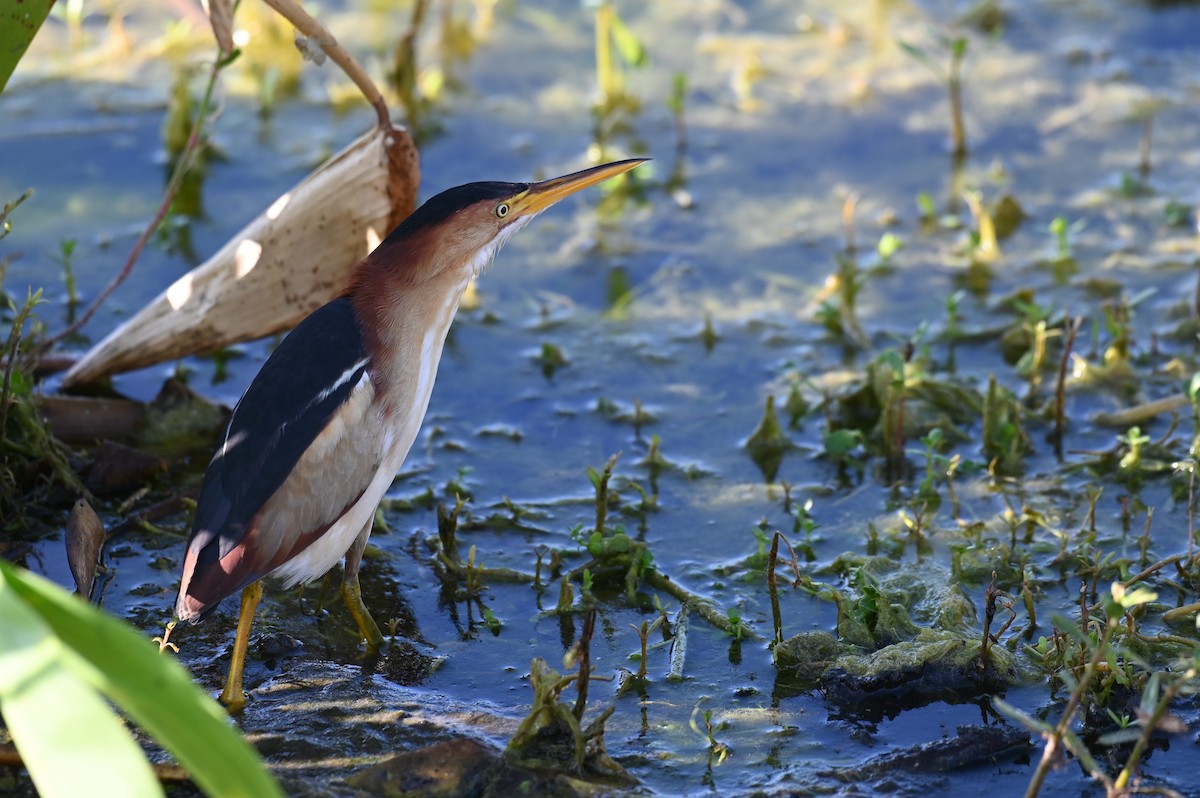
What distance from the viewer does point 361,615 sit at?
3.47 meters

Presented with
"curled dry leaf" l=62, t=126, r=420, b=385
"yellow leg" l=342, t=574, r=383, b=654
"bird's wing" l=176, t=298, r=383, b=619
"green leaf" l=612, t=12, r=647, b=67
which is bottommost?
"yellow leg" l=342, t=574, r=383, b=654

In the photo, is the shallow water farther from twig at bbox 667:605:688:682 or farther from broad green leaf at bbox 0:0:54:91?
broad green leaf at bbox 0:0:54:91

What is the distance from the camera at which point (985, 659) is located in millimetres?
3166

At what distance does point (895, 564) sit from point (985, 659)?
0.62m

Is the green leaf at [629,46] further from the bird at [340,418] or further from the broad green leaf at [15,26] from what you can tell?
the broad green leaf at [15,26]

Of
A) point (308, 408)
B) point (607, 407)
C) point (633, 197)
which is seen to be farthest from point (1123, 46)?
point (308, 408)

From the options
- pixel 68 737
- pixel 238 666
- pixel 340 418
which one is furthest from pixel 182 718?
pixel 340 418

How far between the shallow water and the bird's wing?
1.15 feet

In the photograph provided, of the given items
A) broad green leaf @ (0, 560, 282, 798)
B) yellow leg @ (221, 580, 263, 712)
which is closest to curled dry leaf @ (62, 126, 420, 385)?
yellow leg @ (221, 580, 263, 712)

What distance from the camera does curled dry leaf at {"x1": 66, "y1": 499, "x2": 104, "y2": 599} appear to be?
3.44 meters

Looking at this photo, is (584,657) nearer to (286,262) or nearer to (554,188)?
(554,188)

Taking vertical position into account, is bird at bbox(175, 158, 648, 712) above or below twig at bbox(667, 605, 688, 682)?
above

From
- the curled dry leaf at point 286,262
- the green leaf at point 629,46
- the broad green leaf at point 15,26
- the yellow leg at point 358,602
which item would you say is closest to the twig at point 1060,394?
the curled dry leaf at point 286,262

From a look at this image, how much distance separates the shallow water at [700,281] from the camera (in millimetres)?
3336
